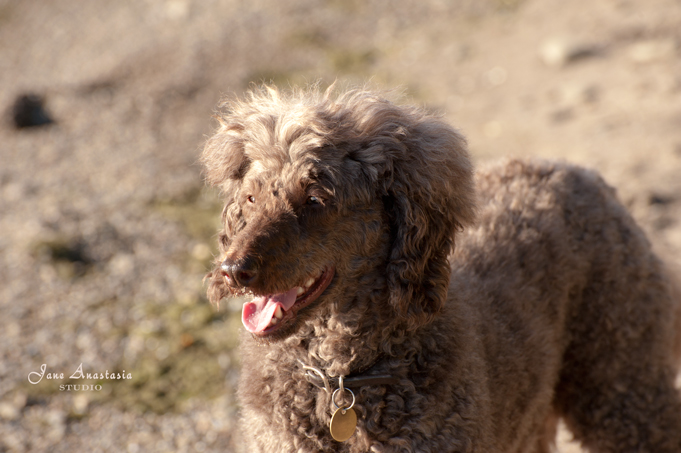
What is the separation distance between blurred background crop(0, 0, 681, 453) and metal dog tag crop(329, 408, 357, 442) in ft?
5.44

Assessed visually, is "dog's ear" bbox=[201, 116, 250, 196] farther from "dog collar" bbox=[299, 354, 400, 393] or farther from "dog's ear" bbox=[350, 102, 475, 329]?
"dog collar" bbox=[299, 354, 400, 393]

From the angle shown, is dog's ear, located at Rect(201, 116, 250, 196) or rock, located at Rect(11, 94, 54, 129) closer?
dog's ear, located at Rect(201, 116, 250, 196)

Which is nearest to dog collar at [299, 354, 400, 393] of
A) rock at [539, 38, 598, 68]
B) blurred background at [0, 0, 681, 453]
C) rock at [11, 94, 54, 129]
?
blurred background at [0, 0, 681, 453]

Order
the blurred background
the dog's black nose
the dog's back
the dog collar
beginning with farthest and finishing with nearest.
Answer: the blurred background < the dog's back < the dog collar < the dog's black nose

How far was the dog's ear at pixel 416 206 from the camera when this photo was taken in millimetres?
2457

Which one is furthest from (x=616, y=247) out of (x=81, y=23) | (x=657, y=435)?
(x=81, y=23)

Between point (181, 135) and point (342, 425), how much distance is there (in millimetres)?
6645

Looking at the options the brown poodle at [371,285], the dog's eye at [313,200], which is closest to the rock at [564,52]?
the brown poodle at [371,285]

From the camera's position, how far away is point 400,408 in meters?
2.48

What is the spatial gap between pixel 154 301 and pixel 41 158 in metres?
3.82

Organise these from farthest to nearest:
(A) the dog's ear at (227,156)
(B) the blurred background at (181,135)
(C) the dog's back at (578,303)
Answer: (B) the blurred background at (181,135)
(C) the dog's back at (578,303)
(A) the dog's ear at (227,156)

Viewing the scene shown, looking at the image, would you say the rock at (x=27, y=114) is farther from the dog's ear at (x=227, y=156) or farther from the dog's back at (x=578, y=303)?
the dog's back at (x=578, y=303)

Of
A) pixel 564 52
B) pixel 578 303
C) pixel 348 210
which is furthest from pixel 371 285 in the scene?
pixel 564 52

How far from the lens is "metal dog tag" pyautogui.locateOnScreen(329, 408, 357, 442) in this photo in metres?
2.43
